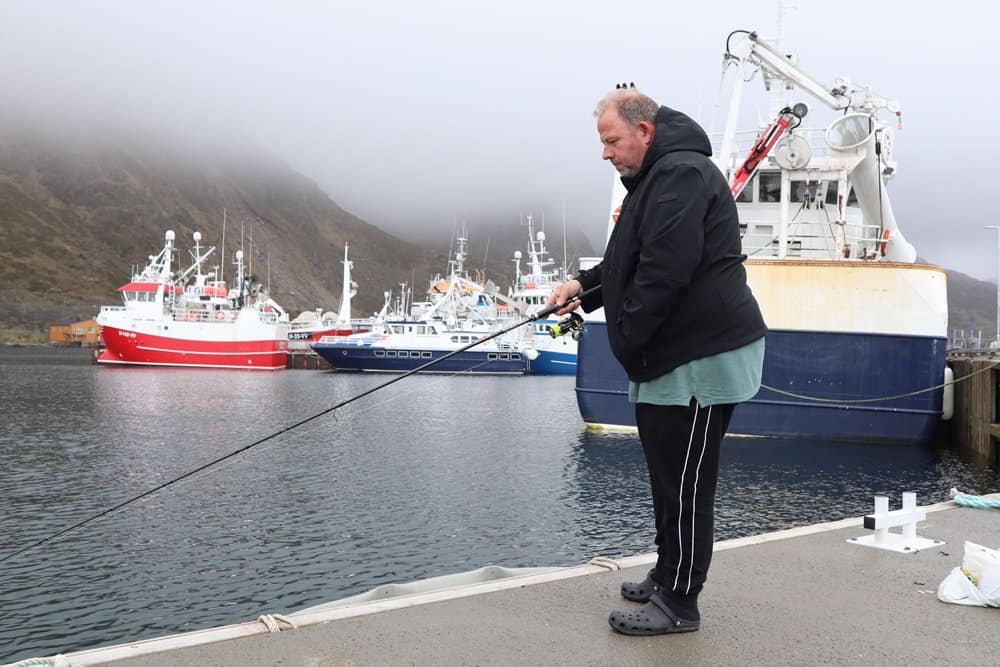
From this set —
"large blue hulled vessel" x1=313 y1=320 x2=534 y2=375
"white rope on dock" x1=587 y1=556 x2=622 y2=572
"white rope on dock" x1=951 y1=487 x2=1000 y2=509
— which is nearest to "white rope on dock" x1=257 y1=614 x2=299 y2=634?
"white rope on dock" x1=587 y1=556 x2=622 y2=572

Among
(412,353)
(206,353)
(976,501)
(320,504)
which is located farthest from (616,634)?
(206,353)

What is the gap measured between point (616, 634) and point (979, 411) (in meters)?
17.7

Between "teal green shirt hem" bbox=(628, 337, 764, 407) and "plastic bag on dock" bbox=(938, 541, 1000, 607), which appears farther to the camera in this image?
"plastic bag on dock" bbox=(938, 541, 1000, 607)

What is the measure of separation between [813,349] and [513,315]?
194ft

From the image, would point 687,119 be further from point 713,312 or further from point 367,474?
point 367,474

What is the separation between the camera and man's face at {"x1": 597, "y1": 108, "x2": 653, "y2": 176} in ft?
10.4

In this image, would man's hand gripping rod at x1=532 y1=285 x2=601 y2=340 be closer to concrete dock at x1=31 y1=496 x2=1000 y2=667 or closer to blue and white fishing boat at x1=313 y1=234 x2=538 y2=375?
concrete dock at x1=31 y1=496 x2=1000 y2=667

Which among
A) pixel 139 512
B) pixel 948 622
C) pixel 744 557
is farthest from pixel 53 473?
A: pixel 948 622

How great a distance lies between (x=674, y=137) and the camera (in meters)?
3.11

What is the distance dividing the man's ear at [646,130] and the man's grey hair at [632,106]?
0.01 metres

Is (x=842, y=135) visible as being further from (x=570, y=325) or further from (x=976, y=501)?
(x=570, y=325)

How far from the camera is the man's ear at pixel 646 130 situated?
3.15m

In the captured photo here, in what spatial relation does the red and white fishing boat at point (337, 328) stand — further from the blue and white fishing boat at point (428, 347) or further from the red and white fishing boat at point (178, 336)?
the blue and white fishing boat at point (428, 347)

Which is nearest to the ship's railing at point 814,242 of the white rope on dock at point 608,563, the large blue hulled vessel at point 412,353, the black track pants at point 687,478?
the white rope on dock at point 608,563
